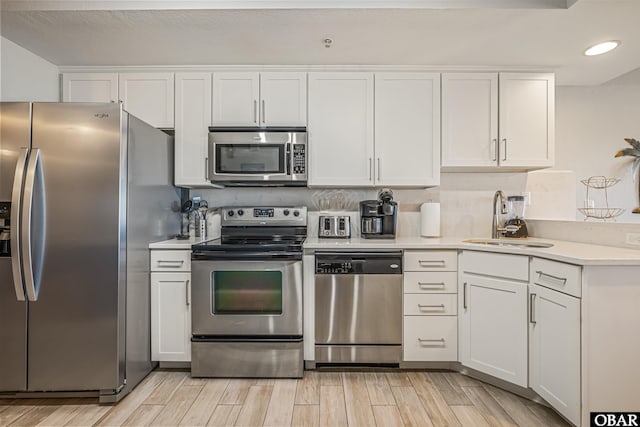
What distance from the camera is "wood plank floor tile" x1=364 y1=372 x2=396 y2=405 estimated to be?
2.09 metres

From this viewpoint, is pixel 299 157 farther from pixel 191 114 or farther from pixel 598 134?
pixel 598 134

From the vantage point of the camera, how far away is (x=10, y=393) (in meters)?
2.07

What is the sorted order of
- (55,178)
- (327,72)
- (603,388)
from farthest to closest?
(327,72), (55,178), (603,388)

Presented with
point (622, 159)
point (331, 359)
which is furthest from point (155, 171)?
point (622, 159)

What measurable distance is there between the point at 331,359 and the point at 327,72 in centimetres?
214

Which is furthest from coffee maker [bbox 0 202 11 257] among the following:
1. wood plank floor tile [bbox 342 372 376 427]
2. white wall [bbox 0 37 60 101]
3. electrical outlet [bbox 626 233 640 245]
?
electrical outlet [bbox 626 233 640 245]

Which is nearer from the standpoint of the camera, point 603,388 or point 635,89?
point 603,388

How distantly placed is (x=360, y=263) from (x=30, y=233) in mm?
1957

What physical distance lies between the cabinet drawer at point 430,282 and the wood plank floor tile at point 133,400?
5.89ft

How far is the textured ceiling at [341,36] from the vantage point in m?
2.07

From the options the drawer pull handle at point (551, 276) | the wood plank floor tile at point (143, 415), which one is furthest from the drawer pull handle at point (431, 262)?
the wood plank floor tile at point (143, 415)

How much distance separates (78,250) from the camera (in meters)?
2.02

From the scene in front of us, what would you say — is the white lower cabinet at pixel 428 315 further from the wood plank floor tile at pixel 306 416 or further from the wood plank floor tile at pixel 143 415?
the wood plank floor tile at pixel 143 415

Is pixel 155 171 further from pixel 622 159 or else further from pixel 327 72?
pixel 622 159
